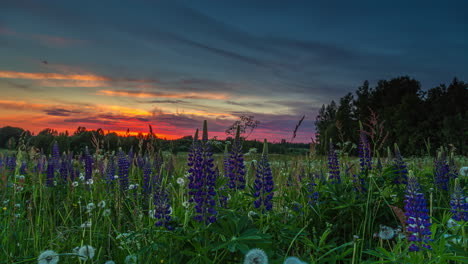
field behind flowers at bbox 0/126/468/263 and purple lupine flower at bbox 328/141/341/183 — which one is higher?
purple lupine flower at bbox 328/141/341/183

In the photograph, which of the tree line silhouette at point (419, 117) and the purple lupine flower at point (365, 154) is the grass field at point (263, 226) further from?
the tree line silhouette at point (419, 117)

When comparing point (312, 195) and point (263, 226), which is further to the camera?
point (312, 195)

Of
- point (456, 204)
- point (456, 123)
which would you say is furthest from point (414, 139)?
point (456, 204)

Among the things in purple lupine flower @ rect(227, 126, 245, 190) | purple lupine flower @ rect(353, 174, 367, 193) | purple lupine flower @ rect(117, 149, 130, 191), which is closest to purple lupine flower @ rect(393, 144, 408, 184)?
purple lupine flower @ rect(353, 174, 367, 193)

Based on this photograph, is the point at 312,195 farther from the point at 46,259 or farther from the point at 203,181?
the point at 46,259

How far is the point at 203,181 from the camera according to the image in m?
3.05

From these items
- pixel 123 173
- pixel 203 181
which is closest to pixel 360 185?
pixel 203 181

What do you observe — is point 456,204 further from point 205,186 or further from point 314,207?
point 205,186

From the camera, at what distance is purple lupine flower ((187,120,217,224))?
3006 millimetres

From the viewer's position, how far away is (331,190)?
4.69 metres

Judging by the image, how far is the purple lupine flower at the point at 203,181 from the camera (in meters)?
3.01

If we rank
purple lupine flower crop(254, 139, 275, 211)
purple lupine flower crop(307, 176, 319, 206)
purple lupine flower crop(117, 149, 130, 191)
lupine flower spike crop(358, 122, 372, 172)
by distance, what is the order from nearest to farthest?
purple lupine flower crop(254, 139, 275, 211) → purple lupine flower crop(307, 176, 319, 206) → lupine flower spike crop(358, 122, 372, 172) → purple lupine flower crop(117, 149, 130, 191)

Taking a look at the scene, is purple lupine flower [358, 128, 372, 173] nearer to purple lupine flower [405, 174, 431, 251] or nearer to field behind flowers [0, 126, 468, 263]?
field behind flowers [0, 126, 468, 263]

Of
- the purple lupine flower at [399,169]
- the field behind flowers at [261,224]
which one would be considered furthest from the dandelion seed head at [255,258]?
the purple lupine flower at [399,169]
